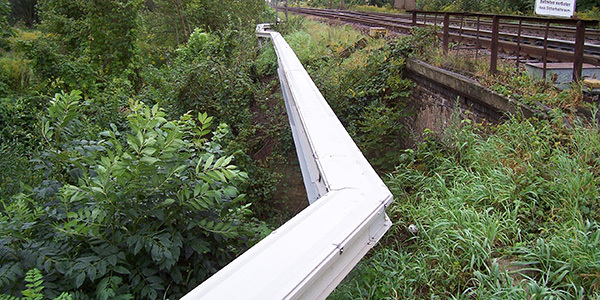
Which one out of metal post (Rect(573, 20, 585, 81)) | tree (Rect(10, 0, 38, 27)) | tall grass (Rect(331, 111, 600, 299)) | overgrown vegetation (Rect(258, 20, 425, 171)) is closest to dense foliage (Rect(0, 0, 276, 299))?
tall grass (Rect(331, 111, 600, 299))

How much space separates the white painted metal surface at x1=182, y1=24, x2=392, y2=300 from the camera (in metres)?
1.36

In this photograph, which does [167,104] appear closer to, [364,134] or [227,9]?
[364,134]

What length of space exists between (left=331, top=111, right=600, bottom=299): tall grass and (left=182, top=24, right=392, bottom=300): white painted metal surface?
0.69 metres

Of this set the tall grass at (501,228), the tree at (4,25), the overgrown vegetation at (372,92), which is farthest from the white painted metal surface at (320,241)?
the tree at (4,25)

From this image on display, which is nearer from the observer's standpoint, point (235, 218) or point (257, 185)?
point (235, 218)

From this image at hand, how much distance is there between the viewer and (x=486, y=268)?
2.69 m

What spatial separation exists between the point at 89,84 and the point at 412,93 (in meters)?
7.86

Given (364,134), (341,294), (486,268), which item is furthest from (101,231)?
(364,134)

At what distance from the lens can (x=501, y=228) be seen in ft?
10.3

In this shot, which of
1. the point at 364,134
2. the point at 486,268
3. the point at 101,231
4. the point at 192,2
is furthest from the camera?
the point at 192,2

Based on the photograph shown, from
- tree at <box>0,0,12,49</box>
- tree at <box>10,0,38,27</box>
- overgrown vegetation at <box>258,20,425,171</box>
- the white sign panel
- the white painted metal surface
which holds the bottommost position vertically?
overgrown vegetation at <box>258,20,425,171</box>

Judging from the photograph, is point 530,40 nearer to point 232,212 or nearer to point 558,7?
point 558,7

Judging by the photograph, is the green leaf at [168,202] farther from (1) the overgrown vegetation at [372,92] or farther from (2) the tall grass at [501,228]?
(1) the overgrown vegetation at [372,92]

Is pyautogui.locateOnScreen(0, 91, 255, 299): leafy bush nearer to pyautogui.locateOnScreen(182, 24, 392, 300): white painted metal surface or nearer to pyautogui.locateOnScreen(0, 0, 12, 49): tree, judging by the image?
pyautogui.locateOnScreen(182, 24, 392, 300): white painted metal surface
